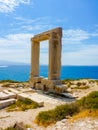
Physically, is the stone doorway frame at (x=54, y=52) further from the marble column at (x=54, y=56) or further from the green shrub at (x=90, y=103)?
the green shrub at (x=90, y=103)

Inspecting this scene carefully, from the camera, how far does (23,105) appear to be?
1441 centimetres

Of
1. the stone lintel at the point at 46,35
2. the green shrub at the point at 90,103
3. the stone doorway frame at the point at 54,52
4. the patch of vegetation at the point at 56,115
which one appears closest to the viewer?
the patch of vegetation at the point at 56,115

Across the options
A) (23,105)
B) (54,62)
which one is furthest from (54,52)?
(23,105)

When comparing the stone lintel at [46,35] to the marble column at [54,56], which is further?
the marble column at [54,56]

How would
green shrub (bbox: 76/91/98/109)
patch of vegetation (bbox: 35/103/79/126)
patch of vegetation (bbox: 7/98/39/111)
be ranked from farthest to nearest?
patch of vegetation (bbox: 7/98/39/111)
green shrub (bbox: 76/91/98/109)
patch of vegetation (bbox: 35/103/79/126)

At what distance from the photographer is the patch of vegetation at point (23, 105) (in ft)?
44.8

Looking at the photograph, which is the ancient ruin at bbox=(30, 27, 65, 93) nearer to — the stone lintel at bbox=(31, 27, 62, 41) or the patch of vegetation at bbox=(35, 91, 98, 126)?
the stone lintel at bbox=(31, 27, 62, 41)

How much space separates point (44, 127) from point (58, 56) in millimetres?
9684

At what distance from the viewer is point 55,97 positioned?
1661 centimetres

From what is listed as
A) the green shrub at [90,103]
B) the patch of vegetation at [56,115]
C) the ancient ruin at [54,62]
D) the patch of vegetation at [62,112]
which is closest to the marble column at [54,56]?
the ancient ruin at [54,62]

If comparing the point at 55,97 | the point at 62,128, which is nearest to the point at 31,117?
the point at 62,128

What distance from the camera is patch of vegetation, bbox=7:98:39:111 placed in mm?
13658

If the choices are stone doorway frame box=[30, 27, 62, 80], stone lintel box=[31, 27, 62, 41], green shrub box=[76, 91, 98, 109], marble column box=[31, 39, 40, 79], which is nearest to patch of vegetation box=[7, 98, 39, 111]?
green shrub box=[76, 91, 98, 109]

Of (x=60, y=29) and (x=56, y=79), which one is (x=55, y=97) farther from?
(x=60, y=29)
